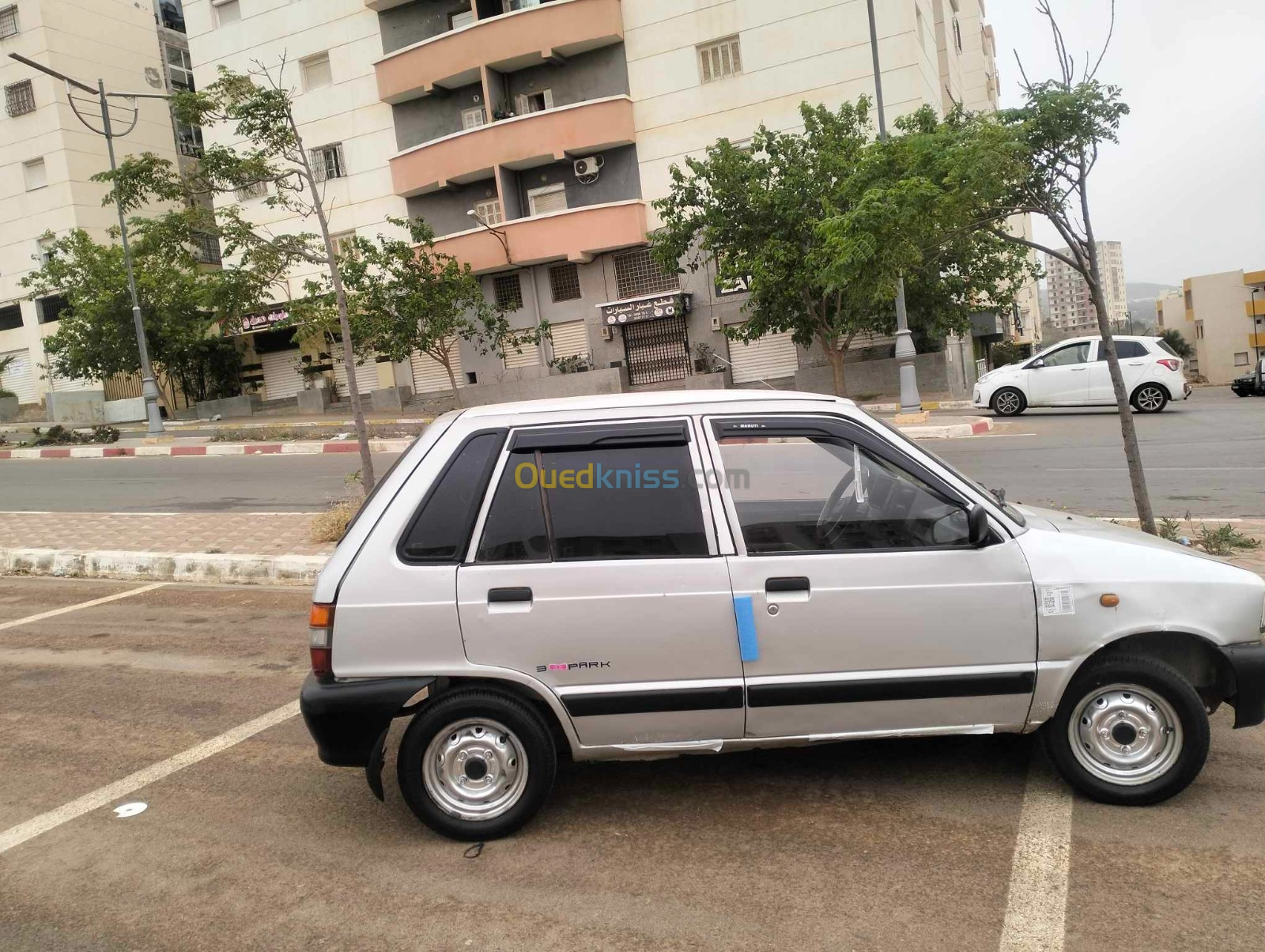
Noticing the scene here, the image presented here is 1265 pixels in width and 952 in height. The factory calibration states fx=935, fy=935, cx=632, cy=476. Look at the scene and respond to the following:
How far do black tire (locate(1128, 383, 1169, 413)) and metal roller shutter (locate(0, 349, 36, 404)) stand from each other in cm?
4197

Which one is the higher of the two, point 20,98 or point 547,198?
point 20,98

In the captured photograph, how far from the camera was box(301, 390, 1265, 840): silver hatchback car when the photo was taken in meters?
3.57

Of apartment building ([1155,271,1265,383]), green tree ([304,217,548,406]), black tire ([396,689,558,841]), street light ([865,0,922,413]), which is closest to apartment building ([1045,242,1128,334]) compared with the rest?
apartment building ([1155,271,1265,383])

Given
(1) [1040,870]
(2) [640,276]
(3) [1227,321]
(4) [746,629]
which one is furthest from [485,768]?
(3) [1227,321]

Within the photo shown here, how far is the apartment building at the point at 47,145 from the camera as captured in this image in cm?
3766

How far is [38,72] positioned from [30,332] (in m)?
10.6

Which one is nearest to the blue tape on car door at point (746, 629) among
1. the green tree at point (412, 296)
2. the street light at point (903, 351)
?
the street light at point (903, 351)

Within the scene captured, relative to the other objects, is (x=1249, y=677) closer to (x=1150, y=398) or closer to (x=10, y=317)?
(x=1150, y=398)

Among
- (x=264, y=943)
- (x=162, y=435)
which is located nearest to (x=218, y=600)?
(x=264, y=943)

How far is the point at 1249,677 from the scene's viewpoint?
358 centimetres

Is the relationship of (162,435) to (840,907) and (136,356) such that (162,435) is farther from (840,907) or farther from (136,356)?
(840,907)

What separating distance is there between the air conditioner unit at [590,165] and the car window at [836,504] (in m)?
26.9

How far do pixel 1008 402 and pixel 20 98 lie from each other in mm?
40479

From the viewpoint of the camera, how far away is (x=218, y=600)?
827 centimetres
